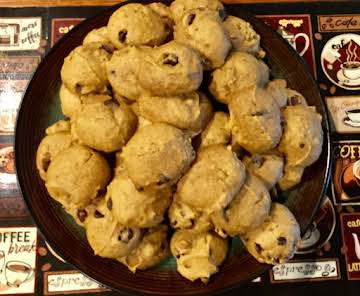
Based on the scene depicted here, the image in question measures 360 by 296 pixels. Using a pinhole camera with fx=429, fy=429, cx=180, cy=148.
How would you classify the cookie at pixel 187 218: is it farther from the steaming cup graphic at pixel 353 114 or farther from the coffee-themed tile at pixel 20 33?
the coffee-themed tile at pixel 20 33

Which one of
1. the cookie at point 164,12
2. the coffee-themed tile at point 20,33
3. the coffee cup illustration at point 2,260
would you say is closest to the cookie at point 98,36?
the cookie at point 164,12

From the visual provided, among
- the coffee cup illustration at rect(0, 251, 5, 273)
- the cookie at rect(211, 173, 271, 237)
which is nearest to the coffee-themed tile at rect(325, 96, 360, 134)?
the cookie at rect(211, 173, 271, 237)

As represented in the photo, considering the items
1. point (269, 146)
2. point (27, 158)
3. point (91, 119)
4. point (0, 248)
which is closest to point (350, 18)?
point (269, 146)

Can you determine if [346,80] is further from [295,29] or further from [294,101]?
[294,101]

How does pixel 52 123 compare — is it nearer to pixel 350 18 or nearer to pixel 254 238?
pixel 254 238

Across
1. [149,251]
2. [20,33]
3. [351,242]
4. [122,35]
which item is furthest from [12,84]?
[351,242]

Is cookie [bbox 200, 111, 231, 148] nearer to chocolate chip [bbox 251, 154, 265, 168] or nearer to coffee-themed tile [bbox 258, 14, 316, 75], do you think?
chocolate chip [bbox 251, 154, 265, 168]

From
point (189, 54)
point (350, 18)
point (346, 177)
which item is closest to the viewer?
point (189, 54)
